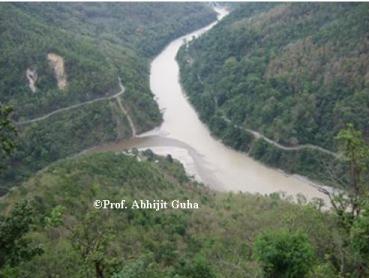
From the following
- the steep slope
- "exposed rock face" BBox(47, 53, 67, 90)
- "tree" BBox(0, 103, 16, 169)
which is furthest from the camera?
"exposed rock face" BBox(47, 53, 67, 90)

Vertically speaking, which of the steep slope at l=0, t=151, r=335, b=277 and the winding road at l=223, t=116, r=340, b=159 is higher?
the steep slope at l=0, t=151, r=335, b=277

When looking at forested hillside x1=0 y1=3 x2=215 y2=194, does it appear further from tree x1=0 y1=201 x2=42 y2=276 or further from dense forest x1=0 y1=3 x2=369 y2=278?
tree x1=0 y1=201 x2=42 y2=276

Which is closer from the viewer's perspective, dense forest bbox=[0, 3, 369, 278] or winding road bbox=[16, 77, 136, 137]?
dense forest bbox=[0, 3, 369, 278]

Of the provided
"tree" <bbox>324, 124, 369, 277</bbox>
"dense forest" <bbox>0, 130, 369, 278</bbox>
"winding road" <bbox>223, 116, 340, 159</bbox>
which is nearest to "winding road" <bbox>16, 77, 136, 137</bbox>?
"dense forest" <bbox>0, 130, 369, 278</bbox>

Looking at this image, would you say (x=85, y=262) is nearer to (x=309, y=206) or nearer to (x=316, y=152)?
(x=309, y=206)

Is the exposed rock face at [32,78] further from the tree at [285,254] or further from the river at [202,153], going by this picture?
the tree at [285,254]

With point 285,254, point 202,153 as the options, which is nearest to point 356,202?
point 285,254

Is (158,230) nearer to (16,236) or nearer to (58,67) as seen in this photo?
(16,236)
